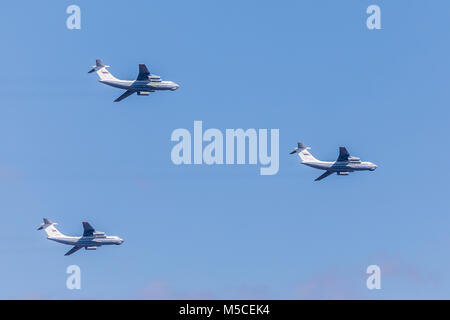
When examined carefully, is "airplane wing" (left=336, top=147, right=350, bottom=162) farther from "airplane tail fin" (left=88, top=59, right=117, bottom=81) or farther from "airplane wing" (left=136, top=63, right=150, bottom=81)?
"airplane tail fin" (left=88, top=59, right=117, bottom=81)

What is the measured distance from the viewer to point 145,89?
19488 centimetres

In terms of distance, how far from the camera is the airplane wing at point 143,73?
19262 cm

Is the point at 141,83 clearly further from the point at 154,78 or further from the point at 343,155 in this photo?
the point at 343,155

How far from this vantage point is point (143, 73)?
194 meters

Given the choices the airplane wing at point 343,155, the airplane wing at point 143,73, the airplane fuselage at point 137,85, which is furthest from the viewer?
the airplane wing at point 343,155

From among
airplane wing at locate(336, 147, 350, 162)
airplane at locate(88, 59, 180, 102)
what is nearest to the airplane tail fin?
airplane at locate(88, 59, 180, 102)

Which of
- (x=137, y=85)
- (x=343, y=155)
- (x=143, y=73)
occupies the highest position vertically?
(x=143, y=73)

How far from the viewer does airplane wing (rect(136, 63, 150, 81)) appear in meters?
193

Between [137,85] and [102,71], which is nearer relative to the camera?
[137,85]

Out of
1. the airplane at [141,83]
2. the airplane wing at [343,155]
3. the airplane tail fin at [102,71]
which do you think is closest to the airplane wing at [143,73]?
the airplane at [141,83]

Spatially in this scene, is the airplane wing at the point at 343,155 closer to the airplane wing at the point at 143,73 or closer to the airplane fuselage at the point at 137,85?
the airplane fuselage at the point at 137,85

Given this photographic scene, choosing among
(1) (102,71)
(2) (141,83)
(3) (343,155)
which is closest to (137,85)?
(2) (141,83)
